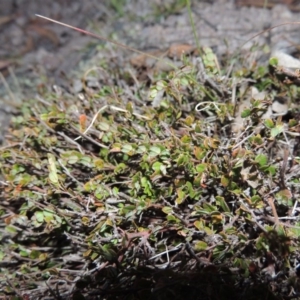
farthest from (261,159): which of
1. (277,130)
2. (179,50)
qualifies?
(179,50)

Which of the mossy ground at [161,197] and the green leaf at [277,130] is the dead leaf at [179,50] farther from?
the green leaf at [277,130]

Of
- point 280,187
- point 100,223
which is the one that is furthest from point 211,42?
point 100,223

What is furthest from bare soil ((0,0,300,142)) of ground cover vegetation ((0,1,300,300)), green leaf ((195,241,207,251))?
green leaf ((195,241,207,251))

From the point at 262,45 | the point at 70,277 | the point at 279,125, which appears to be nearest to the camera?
the point at 279,125

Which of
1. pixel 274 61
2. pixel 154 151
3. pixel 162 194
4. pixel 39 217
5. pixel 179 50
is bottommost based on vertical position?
pixel 39 217

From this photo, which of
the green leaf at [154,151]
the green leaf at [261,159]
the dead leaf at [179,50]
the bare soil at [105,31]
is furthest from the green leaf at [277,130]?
the dead leaf at [179,50]

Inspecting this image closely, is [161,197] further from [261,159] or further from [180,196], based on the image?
[261,159]

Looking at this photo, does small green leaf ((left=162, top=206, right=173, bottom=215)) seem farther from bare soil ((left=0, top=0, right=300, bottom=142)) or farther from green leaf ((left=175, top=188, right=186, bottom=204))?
bare soil ((left=0, top=0, right=300, bottom=142))

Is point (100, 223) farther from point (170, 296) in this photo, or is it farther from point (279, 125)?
point (279, 125)
